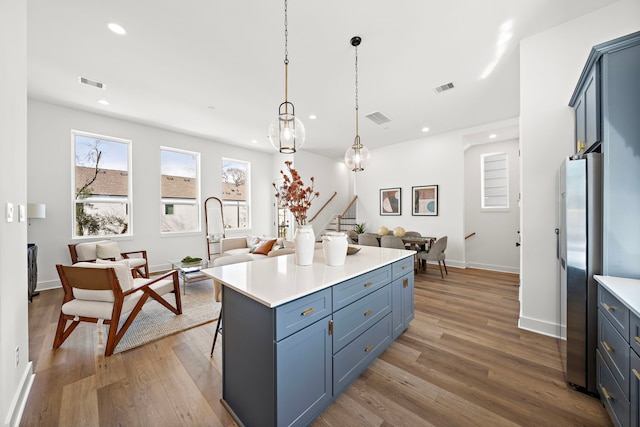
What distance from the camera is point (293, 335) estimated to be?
4.29 ft

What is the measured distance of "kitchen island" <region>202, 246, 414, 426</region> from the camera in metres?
1.26

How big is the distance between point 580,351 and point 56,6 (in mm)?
5253

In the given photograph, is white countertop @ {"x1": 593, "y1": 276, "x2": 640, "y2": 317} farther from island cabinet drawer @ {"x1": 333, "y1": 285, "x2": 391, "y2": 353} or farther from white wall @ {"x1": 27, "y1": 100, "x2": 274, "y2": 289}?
white wall @ {"x1": 27, "y1": 100, "x2": 274, "y2": 289}

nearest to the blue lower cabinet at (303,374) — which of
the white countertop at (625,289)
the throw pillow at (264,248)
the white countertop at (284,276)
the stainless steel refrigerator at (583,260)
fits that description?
the white countertop at (284,276)

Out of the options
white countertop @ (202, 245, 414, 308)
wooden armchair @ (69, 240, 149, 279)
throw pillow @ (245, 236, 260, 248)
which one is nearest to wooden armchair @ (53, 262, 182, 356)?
white countertop @ (202, 245, 414, 308)

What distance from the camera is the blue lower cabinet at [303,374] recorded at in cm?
125

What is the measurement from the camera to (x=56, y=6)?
2.19 m

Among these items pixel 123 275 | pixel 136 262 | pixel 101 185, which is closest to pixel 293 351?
pixel 123 275

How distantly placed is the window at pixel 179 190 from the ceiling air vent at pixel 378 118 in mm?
4328

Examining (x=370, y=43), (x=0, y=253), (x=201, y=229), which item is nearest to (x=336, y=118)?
(x=370, y=43)

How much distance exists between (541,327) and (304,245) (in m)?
2.80

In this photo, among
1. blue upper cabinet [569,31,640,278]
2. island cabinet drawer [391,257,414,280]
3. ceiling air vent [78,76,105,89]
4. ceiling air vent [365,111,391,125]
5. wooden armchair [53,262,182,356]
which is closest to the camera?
blue upper cabinet [569,31,640,278]

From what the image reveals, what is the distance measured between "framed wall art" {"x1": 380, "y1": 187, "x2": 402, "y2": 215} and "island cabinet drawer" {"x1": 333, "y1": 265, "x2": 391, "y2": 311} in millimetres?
4698

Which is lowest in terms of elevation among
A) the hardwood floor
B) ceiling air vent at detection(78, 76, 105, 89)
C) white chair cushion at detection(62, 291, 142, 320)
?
the hardwood floor
